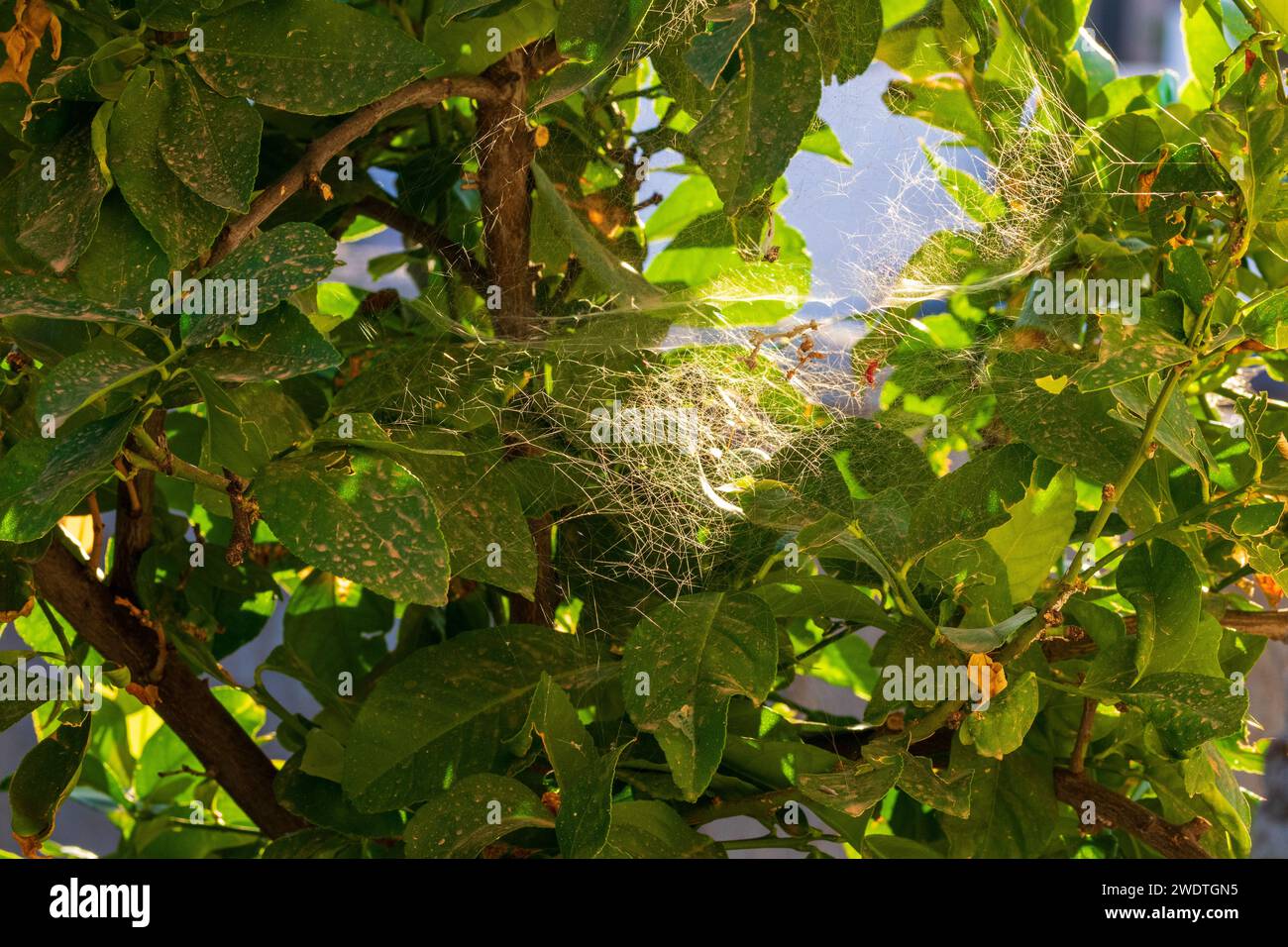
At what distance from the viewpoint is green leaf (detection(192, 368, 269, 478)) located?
0.31 m

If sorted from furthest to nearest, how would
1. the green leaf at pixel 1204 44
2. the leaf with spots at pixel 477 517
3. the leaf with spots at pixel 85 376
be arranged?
the green leaf at pixel 1204 44 < the leaf with spots at pixel 477 517 < the leaf with spots at pixel 85 376

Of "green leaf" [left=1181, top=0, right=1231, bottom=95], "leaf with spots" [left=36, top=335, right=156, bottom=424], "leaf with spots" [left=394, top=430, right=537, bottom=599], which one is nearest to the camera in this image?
"leaf with spots" [left=36, top=335, right=156, bottom=424]

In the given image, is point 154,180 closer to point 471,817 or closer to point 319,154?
point 319,154

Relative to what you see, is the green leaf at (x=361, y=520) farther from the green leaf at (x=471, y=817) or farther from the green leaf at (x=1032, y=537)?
the green leaf at (x=1032, y=537)

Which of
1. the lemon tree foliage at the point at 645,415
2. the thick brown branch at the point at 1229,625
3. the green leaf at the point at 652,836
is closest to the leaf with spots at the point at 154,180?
the lemon tree foliage at the point at 645,415

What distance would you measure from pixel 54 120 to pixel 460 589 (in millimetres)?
223

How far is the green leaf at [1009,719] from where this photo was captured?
36 cm

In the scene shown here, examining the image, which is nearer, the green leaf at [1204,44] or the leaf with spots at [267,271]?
the leaf with spots at [267,271]

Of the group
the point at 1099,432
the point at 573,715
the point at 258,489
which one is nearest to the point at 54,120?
the point at 258,489

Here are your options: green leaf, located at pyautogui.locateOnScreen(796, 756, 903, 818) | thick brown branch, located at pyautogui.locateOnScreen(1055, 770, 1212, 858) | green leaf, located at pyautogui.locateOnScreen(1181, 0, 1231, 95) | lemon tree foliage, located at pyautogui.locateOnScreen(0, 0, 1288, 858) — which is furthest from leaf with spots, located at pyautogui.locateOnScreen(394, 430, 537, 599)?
green leaf, located at pyautogui.locateOnScreen(1181, 0, 1231, 95)

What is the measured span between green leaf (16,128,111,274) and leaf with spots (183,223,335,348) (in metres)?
0.05

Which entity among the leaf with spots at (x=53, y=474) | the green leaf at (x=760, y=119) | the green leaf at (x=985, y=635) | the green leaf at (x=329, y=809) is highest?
the green leaf at (x=760, y=119)

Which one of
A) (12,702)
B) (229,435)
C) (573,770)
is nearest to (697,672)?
(573,770)

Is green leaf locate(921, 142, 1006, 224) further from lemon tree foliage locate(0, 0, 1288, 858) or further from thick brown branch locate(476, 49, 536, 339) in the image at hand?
thick brown branch locate(476, 49, 536, 339)
